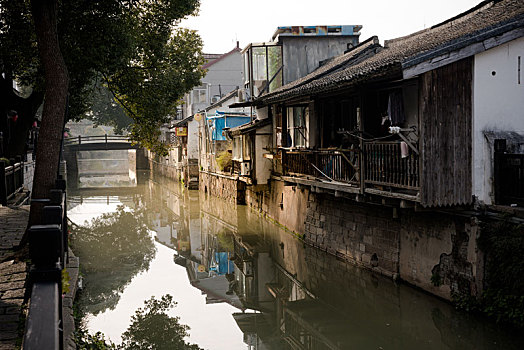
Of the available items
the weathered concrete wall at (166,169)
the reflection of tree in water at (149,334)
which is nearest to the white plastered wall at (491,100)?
the reflection of tree in water at (149,334)

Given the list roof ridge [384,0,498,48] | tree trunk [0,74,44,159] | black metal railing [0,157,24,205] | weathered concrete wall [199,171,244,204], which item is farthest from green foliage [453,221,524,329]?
weathered concrete wall [199,171,244,204]

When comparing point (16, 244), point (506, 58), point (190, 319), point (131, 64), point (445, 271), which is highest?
point (131, 64)

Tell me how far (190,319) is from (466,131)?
273 inches

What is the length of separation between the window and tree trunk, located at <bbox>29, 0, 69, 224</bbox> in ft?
30.7

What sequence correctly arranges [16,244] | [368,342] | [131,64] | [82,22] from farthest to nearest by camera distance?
[131,64] → [82,22] → [16,244] → [368,342]

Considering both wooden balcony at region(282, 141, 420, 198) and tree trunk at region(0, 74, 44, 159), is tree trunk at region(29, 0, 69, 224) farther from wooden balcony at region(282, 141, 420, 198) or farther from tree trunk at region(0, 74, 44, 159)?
tree trunk at region(0, 74, 44, 159)

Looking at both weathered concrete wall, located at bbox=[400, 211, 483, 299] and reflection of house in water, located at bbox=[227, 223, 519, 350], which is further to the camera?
weathered concrete wall, located at bbox=[400, 211, 483, 299]

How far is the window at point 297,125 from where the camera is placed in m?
18.6

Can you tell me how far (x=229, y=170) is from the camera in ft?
98.5

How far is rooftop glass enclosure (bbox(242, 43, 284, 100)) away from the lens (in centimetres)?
2498

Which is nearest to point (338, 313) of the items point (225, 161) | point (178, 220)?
point (178, 220)

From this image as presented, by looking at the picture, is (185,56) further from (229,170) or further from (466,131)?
(466,131)

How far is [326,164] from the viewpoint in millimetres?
14914

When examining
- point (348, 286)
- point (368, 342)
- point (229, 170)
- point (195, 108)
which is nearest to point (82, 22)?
point (348, 286)
